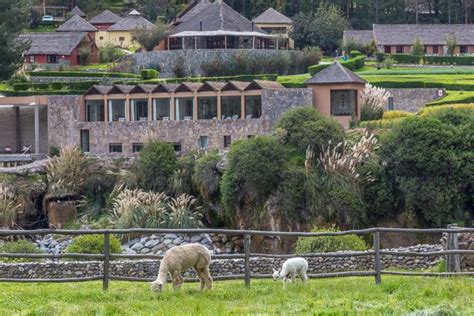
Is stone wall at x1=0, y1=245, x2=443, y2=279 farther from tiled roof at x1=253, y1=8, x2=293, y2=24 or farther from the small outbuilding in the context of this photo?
tiled roof at x1=253, y1=8, x2=293, y2=24

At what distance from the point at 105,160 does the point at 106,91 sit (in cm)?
799

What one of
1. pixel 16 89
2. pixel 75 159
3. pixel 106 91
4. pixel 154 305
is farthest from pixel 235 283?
pixel 16 89

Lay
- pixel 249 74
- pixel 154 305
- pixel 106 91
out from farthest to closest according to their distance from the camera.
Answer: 1. pixel 249 74
2. pixel 106 91
3. pixel 154 305

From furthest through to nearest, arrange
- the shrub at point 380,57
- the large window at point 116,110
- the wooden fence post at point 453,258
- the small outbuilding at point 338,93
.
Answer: the shrub at point 380,57
the large window at point 116,110
the small outbuilding at point 338,93
the wooden fence post at point 453,258

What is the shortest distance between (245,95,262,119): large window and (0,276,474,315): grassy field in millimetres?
36113

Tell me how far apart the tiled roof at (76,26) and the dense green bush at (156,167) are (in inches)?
1816

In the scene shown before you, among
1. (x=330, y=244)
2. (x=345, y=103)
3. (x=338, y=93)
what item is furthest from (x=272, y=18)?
(x=330, y=244)

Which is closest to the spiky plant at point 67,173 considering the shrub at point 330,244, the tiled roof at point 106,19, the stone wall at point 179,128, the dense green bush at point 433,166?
the stone wall at point 179,128

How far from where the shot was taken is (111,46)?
9262 centimetres

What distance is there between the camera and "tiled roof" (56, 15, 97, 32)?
319ft

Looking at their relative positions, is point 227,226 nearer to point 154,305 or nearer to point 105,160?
point 105,160

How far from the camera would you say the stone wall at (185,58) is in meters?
78.7

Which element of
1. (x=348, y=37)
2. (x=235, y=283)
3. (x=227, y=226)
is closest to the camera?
(x=235, y=283)

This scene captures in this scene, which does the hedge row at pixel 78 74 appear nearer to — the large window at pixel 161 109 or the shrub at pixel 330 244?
the large window at pixel 161 109
